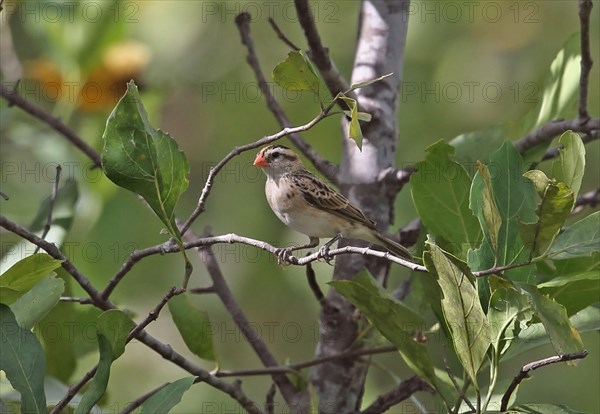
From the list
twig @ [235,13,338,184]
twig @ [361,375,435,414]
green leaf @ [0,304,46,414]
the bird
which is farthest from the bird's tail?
green leaf @ [0,304,46,414]

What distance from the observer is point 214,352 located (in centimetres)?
281

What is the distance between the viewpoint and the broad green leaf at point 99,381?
6.59 ft

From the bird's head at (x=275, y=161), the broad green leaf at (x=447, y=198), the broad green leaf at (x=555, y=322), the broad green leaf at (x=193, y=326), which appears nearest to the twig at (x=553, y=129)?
the broad green leaf at (x=447, y=198)

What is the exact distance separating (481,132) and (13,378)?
5.83 ft

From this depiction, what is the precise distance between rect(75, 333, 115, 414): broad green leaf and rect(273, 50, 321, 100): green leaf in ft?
2.52

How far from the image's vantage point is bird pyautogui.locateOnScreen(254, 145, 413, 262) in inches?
134

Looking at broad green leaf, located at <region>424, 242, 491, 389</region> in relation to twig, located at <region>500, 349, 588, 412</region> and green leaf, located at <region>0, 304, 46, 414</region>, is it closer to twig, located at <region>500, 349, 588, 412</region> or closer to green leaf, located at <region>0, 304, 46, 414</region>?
twig, located at <region>500, 349, 588, 412</region>

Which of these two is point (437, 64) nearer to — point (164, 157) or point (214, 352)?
point (214, 352)

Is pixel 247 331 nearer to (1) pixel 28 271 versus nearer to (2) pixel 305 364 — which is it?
(2) pixel 305 364

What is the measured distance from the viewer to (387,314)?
232 cm

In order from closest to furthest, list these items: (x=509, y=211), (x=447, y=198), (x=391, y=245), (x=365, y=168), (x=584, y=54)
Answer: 1. (x=509, y=211)
2. (x=447, y=198)
3. (x=584, y=54)
4. (x=365, y=168)
5. (x=391, y=245)

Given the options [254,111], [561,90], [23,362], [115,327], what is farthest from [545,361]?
[254,111]

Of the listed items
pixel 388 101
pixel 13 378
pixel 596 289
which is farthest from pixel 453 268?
pixel 388 101

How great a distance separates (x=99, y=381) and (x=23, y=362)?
0.21 metres
